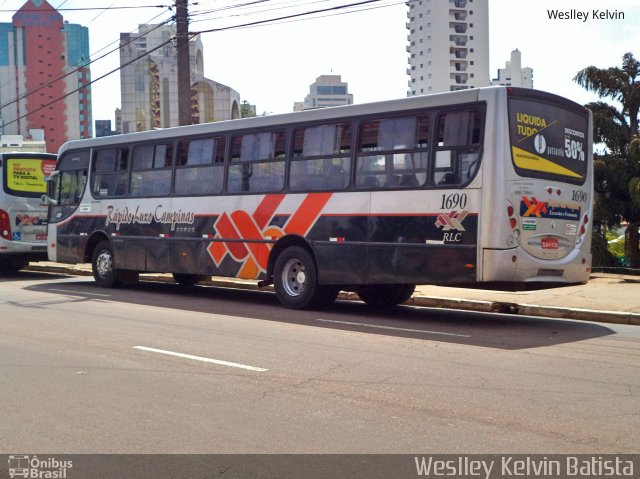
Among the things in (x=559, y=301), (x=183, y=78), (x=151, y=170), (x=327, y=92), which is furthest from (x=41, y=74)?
(x=559, y=301)

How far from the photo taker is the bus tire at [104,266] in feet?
53.2

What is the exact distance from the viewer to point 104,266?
16.5 meters

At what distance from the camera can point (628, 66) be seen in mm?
Result: 25625

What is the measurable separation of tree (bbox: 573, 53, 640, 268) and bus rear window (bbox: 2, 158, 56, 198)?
16.9 metres

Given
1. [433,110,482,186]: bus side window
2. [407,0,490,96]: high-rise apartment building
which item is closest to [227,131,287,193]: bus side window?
[433,110,482,186]: bus side window

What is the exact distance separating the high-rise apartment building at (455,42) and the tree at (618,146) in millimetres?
85887

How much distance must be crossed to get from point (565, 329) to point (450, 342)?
2163 mm

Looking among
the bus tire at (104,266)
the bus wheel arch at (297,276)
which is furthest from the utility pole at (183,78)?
the bus wheel arch at (297,276)

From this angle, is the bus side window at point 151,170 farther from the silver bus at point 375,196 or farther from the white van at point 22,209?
the white van at point 22,209

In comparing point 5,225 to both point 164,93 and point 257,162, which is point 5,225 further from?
point 164,93

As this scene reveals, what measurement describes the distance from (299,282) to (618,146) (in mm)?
16729

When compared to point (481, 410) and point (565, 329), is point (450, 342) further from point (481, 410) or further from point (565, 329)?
point (481, 410)

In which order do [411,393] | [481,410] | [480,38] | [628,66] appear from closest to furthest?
[481,410]
[411,393]
[628,66]
[480,38]

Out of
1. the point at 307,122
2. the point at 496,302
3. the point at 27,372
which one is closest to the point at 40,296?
the point at 307,122
